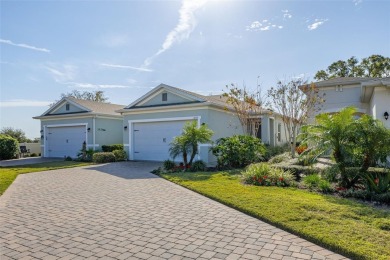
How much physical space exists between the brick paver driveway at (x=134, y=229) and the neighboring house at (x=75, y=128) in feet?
38.8

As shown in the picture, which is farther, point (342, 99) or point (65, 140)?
point (65, 140)

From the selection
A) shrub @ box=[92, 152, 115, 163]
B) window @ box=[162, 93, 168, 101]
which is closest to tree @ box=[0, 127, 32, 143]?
shrub @ box=[92, 152, 115, 163]

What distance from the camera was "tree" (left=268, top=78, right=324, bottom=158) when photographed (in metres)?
15.2

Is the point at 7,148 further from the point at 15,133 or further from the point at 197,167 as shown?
the point at 197,167

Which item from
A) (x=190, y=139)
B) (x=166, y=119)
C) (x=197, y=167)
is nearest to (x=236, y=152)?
(x=197, y=167)

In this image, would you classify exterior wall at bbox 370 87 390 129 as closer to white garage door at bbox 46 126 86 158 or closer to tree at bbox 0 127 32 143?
white garage door at bbox 46 126 86 158

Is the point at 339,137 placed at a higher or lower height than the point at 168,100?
lower

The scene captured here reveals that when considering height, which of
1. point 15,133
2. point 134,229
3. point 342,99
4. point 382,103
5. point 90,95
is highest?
point 90,95

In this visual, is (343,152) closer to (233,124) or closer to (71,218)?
(71,218)

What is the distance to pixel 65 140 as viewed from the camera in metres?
21.1

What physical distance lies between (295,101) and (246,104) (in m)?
3.73

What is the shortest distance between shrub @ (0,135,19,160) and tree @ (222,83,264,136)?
1683cm

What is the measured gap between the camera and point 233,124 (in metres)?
17.9

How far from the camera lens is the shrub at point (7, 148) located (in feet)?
67.6
